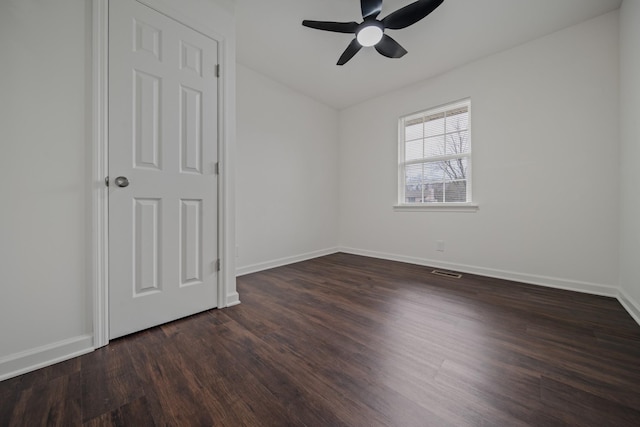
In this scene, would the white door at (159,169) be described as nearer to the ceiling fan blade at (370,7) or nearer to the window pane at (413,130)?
the ceiling fan blade at (370,7)

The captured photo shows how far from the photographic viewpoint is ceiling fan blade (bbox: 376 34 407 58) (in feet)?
7.14

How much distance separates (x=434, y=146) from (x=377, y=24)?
1846 millimetres

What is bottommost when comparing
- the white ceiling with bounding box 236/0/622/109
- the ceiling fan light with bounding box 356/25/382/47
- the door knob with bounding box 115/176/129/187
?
the door knob with bounding box 115/176/129/187

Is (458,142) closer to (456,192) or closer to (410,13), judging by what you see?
(456,192)

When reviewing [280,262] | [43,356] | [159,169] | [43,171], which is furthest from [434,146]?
[43,356]

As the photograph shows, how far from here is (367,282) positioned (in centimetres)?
258

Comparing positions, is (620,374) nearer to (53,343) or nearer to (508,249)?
(508,249)

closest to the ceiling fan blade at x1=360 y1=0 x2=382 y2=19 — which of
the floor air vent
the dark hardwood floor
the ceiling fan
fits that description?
the ceiling fan

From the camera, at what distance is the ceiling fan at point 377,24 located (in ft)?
5.92

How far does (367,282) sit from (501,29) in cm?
291

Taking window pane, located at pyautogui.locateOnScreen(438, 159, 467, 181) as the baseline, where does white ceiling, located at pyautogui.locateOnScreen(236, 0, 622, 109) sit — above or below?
above

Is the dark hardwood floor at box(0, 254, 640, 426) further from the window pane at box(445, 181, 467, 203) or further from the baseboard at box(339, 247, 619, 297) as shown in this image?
the window pane at box(445, 181, 467, 203)

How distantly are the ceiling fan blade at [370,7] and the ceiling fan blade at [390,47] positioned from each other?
296 mm

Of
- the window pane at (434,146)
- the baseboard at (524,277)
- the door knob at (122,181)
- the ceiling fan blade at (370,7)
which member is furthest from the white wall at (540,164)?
the door knob at (122,181)
